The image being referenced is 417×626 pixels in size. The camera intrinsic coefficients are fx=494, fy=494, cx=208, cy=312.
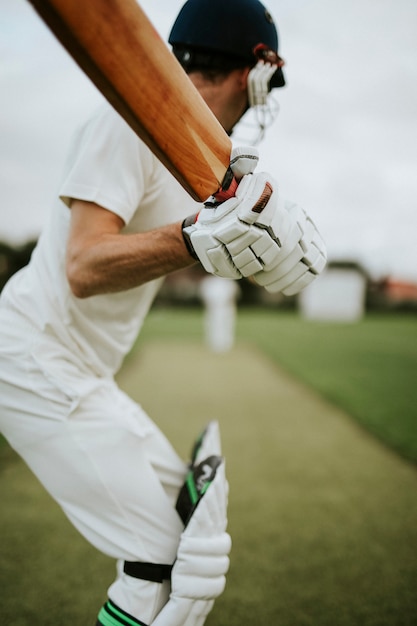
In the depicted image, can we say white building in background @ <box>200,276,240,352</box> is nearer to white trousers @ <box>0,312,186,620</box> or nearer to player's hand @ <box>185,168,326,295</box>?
white trousers @ <box>0,312,186,620</box>

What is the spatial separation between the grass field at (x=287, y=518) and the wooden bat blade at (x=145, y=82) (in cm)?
194

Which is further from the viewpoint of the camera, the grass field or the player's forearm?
the grass field

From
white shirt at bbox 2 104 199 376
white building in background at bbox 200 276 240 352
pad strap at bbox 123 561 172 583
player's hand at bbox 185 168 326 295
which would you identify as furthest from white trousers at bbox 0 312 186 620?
white building in background at bbox 200 276 240 352

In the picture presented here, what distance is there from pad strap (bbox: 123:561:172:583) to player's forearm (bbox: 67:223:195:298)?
2.99 ft

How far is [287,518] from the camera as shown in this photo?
3180 mm

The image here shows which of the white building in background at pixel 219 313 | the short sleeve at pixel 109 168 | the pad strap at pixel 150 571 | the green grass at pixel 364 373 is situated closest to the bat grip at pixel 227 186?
the short sleeve at pixel 109 168

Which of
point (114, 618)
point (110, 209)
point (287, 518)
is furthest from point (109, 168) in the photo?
point (287, 518)

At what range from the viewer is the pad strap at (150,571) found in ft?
5.25

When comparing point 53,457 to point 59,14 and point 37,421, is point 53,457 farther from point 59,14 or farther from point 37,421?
point 59,14

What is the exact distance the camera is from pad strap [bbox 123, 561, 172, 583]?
160cm

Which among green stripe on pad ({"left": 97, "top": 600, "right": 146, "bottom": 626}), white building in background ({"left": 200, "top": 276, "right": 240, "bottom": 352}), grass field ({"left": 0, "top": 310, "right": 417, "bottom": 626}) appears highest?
green stripe on pad ({"left": 97, "top": 600, "right": 146, "bottom": 626})

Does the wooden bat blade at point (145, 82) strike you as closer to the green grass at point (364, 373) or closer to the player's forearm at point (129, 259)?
the player's forearm at point (129, 259)

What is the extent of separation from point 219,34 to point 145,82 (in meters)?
0.79

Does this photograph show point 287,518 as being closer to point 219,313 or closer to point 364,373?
point 364,373
